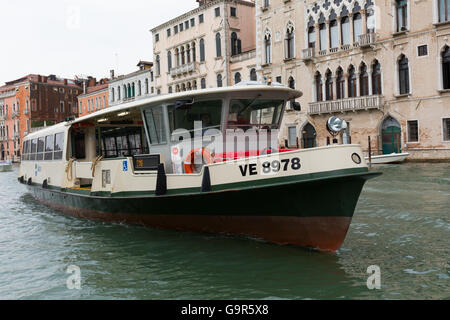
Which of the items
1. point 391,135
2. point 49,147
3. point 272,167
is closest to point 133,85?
point 391,135

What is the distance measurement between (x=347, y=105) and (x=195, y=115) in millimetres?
21790

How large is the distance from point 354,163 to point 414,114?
837 inches

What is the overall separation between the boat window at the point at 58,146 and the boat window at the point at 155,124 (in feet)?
14.7

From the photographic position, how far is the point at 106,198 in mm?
9570

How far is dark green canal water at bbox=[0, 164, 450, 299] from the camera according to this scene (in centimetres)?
562

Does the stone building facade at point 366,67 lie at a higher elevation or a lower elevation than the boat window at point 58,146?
higher

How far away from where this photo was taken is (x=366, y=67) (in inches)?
1086

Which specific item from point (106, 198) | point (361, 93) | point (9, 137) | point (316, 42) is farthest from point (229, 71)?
point (9, 137)

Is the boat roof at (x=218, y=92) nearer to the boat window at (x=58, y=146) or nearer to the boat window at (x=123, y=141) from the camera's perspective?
the boat window at (x=123, y=141)

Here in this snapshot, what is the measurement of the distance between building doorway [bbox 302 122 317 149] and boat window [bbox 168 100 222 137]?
23.5 m

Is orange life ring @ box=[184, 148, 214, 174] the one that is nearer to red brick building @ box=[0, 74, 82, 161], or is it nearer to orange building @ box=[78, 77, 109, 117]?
orange building @ box=[78, 77, 109, 117]

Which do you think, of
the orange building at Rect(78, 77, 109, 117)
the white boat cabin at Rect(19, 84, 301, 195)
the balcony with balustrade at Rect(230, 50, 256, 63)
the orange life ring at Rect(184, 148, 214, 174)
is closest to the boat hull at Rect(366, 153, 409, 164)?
the balcony with balustrade at Rect(230, 50, 256, 63)

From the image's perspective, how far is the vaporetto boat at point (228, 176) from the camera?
6.54 metres

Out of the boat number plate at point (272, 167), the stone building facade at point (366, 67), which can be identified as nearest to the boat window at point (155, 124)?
the boat number plate at point (272, 167)
